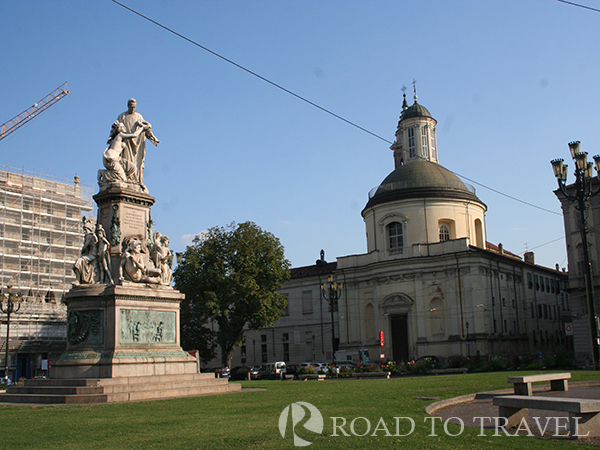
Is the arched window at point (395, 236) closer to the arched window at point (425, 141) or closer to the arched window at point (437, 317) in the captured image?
the arched window at point (437, 317)

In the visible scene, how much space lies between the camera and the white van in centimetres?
4102

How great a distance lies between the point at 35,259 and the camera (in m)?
58.8

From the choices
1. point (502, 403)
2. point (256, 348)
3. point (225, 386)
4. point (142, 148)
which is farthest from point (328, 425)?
point (256, 348)

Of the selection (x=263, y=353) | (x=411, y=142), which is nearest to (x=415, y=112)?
(x=411, y=142)

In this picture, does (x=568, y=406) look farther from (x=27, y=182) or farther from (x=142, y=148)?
(x=27, y=182)

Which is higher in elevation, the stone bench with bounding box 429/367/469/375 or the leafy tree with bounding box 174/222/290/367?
the leafy tree with bounding box 174/222/290/367

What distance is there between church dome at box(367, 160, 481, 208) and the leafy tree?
1547cm

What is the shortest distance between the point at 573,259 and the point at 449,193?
12.4m

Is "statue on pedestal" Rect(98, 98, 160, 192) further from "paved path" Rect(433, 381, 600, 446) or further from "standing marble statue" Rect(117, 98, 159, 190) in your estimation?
"paved path" Rect(433, 381, 600, 446)

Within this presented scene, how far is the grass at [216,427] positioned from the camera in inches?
320

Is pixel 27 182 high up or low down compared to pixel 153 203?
up

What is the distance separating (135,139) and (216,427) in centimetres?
1265

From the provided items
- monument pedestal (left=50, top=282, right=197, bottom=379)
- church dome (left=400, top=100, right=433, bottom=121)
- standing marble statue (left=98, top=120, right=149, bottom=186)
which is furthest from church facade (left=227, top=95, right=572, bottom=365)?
standing marble statue (left=98, top=120, right=149, bottom=186)

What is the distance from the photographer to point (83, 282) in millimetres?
18000
